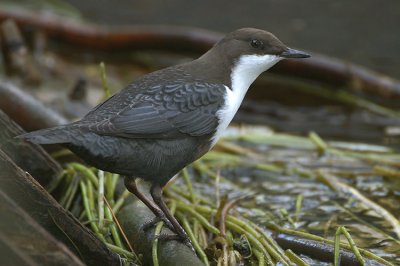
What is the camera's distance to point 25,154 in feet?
12.1

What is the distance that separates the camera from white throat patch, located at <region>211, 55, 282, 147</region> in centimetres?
367

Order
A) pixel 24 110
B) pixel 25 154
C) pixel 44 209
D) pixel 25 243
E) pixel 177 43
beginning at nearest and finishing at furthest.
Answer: pixel 25 243 → pixel 44 209 → pixel 25 154 → pixel 24 110 → pixel 177 43

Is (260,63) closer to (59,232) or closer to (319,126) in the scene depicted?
(59,232)

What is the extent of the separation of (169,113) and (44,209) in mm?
864

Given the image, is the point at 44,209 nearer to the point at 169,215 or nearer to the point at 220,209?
the point at 169,215

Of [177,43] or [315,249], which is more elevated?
[177,43]

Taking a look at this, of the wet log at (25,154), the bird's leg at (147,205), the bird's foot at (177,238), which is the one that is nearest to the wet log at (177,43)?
the wet log at (25,154)

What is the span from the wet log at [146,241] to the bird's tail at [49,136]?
72 centimetres

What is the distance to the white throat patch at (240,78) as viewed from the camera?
144 inches

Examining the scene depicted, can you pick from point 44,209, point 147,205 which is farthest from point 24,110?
point 44,209

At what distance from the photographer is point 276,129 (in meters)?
6.70

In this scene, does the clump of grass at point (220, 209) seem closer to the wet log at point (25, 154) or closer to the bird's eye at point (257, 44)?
the wet log at point (25, 154)

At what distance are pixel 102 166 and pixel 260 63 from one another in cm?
107

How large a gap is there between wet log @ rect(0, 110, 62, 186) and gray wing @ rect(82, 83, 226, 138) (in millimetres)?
418
